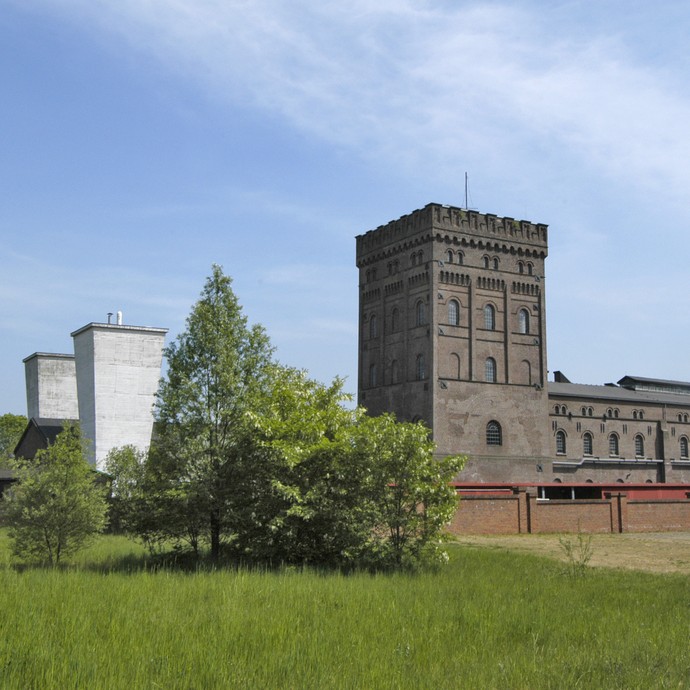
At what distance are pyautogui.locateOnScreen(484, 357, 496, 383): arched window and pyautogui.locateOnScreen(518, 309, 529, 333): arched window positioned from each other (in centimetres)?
355

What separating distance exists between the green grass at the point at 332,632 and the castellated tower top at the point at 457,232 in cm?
4217

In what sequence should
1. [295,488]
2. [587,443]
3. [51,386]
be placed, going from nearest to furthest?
[295,488]
[51,386]
[587,443]

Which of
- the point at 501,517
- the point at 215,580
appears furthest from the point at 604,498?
the point at 215,580

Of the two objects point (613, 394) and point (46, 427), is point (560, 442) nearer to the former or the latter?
point (613, 394)

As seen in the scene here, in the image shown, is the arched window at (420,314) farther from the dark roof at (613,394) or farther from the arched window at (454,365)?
the dark roof at (613,394)

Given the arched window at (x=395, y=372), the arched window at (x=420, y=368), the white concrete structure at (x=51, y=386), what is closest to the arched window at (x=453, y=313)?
the arched window at (x=420, y=368)

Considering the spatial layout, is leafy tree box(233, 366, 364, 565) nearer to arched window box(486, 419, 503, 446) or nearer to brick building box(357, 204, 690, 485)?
brick building box(357, 204, 690, 485)

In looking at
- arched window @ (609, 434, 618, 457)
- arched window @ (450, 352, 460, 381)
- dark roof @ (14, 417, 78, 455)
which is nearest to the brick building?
arched window @ (450, 352, 460, 381)

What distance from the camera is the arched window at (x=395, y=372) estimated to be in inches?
2243

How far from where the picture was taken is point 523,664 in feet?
30.0

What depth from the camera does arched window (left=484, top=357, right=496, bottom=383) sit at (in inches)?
2217

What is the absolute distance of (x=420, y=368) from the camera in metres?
55.2

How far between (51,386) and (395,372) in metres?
22.6

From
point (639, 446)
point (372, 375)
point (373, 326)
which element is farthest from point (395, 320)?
point (639, 446)
